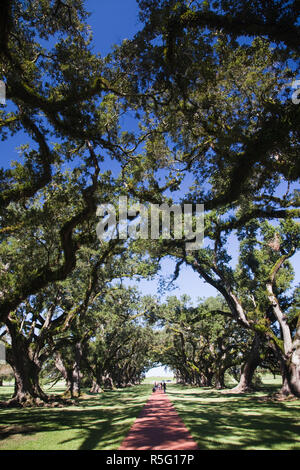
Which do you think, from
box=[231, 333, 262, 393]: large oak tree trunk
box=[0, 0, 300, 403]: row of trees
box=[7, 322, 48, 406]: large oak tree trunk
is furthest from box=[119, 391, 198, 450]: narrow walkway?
box=[231, 333, 262, 393]: large oak tree trunk

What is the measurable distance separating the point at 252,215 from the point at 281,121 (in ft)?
18.8

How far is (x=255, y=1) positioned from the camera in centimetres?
599

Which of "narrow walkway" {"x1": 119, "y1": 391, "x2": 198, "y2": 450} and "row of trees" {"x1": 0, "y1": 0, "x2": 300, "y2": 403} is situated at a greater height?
"row of trees" {"x1": 0, "y1": 0, "x2": 300, "y2": 403}

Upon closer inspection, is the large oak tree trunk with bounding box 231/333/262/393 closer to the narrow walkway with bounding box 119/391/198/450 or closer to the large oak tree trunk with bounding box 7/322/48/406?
the narrow walkway with bounding box 119/391/198/450
